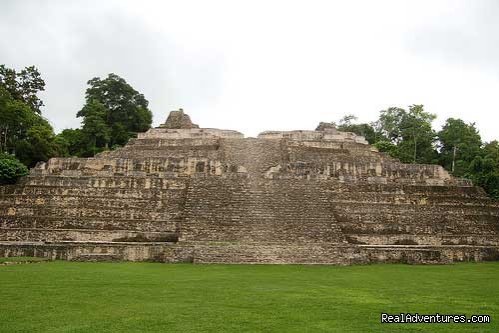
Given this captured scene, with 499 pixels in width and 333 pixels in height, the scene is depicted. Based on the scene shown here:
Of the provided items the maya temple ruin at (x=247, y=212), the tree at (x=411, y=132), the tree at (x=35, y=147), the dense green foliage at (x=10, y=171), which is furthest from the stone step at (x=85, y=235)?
the tree at (x=411, y=132)

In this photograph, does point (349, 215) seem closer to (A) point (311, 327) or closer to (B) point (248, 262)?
(B) point (248, 262)

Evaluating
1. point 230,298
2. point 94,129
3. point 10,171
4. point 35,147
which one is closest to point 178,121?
point 35,147

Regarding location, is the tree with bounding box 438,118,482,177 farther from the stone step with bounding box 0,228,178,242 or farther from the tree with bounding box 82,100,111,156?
the stone step with bounding box 0,228,178,242

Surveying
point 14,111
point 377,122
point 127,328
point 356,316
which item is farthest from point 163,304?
point 377,122

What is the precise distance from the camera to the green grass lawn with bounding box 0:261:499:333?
7.35 meters

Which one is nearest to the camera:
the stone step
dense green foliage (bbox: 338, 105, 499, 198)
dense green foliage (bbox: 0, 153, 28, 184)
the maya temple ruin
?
the maya temple ruin

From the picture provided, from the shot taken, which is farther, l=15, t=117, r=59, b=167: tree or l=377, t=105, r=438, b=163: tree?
l=377, t=105, r=438, b=163: tree

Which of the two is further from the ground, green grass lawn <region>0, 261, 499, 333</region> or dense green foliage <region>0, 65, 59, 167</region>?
dense green foliage <region>0, 65, 59, 167</region>

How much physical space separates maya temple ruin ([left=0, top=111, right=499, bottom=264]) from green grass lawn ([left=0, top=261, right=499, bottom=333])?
214cm

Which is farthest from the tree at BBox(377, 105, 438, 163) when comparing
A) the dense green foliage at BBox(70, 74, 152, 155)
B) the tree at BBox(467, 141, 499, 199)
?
the dense green foliage at BBox(70, 74, 152, 155)

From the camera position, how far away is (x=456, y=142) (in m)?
42.3

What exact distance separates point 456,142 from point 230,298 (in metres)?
36.8

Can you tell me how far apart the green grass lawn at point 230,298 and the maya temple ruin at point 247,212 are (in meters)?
2.14

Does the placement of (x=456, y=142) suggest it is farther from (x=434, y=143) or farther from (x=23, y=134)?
(x=23, y=134)
